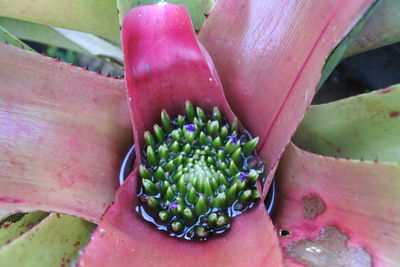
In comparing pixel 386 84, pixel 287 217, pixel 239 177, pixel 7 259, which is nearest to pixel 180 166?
pixel 239 177

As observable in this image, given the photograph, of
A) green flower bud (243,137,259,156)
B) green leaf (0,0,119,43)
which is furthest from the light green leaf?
green flower bud (243,137,259,156)

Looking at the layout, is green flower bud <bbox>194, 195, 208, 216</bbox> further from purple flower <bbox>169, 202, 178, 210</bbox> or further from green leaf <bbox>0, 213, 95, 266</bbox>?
green leaf <bbox>0, 213, 95, 266</bbox>

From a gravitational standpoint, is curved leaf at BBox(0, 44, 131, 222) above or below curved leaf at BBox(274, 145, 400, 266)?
below

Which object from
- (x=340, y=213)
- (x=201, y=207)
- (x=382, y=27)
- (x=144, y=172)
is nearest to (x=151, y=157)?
(x=144, y=172)

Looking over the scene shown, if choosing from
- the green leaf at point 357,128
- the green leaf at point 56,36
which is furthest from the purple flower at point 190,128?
the green leaf at point 56,36

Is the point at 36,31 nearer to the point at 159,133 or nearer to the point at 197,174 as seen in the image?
the point at 159,133
